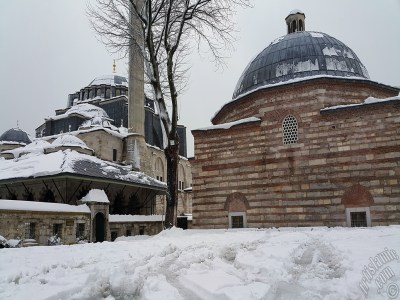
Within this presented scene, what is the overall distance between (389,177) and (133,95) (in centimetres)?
2216

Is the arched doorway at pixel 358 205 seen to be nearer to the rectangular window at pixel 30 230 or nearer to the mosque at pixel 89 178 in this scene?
the mosque at pixel 89 178

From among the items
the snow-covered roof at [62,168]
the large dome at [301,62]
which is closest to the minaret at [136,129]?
the snow-covered roof at [62,168]

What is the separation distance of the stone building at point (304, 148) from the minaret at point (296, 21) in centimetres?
243

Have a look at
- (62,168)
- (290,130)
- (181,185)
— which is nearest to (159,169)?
(181,185)

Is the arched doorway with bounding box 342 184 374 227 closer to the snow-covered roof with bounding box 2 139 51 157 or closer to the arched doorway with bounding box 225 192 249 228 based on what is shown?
the arched doorway with bounding box 225 192 249 228

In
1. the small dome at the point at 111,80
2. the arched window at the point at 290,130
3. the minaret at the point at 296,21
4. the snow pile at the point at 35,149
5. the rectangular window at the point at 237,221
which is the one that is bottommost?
the rectangular window at the point at 237,221

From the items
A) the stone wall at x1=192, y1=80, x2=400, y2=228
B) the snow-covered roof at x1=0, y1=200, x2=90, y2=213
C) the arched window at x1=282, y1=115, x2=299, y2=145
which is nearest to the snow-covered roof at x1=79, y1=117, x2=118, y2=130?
the snow-covered roof at x1=0, y1=200, x2=90, y2=213

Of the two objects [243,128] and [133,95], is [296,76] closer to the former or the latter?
[243,128]

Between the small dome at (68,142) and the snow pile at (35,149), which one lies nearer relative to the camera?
the small dome at (68,142)

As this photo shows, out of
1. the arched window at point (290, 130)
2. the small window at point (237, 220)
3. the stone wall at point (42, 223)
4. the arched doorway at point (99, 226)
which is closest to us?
the arched window at point (290, 130)

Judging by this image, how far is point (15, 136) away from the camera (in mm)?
34875

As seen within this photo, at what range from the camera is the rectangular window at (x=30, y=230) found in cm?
1275

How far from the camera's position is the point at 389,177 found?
32.8ft

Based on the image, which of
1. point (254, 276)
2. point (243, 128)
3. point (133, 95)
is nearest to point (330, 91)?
point (243, 128)
